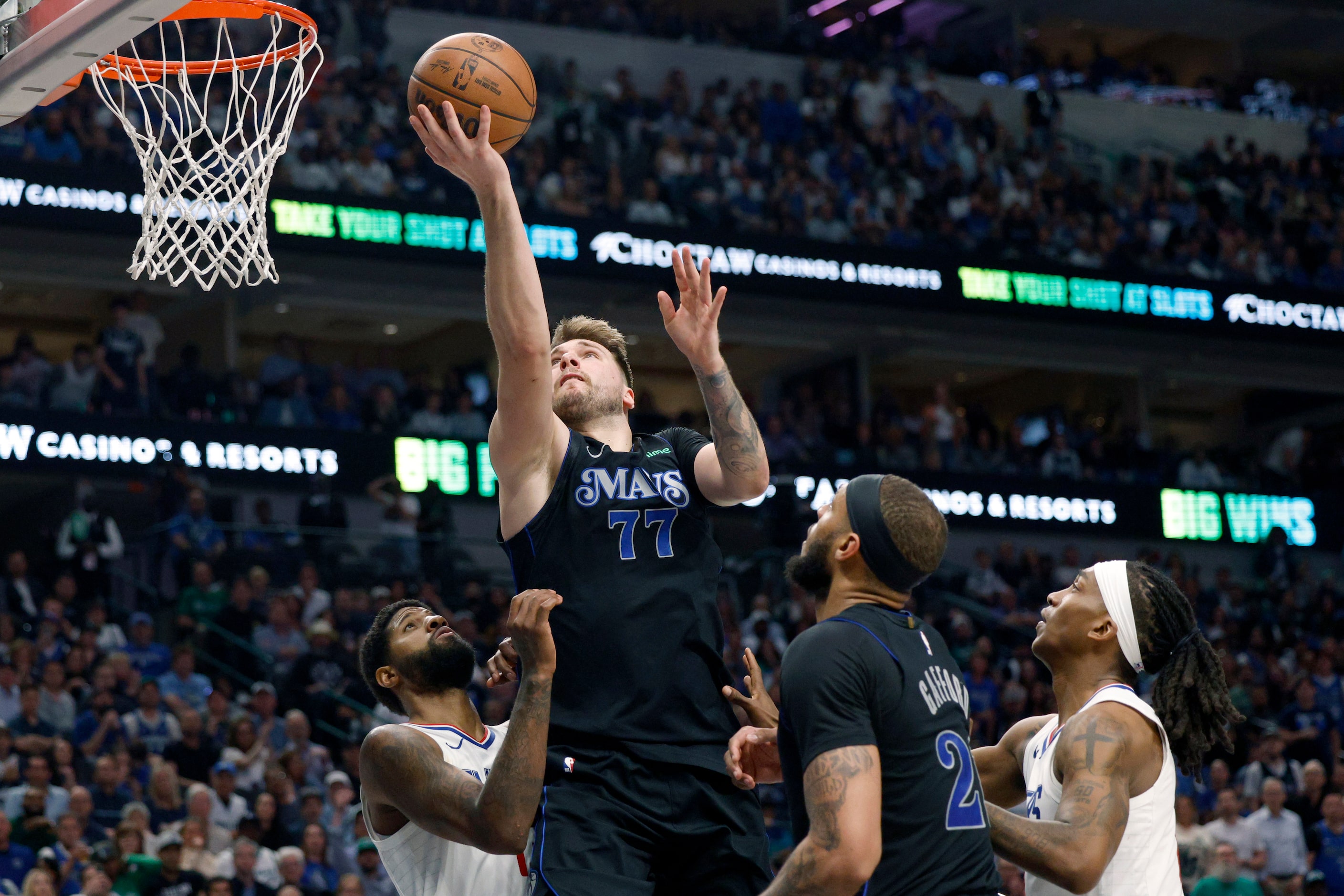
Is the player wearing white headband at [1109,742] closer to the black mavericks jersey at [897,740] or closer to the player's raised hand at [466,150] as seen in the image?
the black mavericks jersey at [897,740]

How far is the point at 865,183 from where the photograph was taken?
22.5 metres

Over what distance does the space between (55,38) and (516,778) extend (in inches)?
104

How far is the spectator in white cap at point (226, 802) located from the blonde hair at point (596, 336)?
7.33m

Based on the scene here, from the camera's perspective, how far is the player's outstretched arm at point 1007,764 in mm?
4430

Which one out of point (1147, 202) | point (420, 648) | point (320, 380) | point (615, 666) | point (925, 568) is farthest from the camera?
point (1147, 202)

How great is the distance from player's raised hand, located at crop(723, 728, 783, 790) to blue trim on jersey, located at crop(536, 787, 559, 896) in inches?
17.1

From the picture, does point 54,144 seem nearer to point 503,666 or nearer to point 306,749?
point 306,749

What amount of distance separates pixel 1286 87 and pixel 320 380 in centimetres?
1885

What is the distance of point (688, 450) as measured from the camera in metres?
4.29

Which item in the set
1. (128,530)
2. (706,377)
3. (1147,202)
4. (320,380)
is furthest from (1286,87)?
(706,377)

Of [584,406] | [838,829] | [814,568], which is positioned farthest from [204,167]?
[838,829]

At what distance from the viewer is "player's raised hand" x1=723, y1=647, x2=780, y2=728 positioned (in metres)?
4.00

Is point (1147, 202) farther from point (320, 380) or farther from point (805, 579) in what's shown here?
point (805, 579)

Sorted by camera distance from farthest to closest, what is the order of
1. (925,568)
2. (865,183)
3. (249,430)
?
(865,183) < (249,430) < (925,568)
